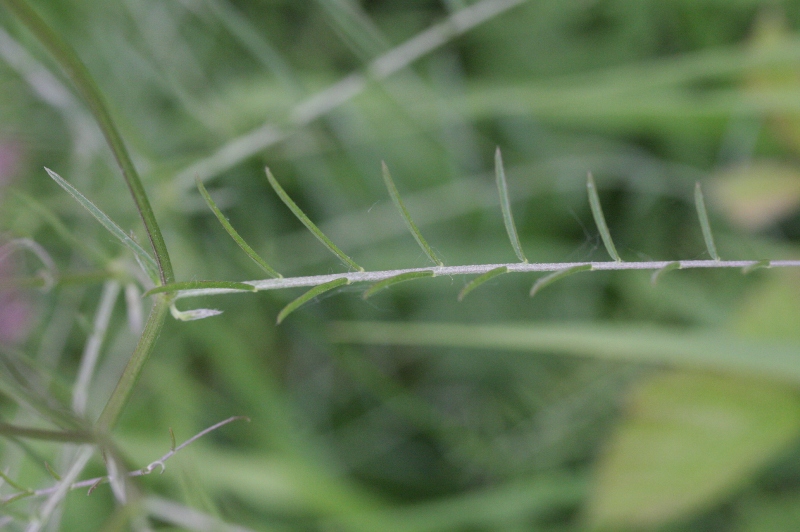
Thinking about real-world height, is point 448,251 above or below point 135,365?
above

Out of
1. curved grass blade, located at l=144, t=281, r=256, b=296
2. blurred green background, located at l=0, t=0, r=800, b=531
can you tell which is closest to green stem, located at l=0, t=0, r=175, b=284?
curved grass blade, located at l=144, t=281, r=256, b=296

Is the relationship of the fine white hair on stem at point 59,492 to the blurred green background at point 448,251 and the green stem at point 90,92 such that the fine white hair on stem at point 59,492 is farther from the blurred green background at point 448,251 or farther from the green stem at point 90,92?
the blurred green background at point 448,251

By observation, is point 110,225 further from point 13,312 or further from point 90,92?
point 13,312

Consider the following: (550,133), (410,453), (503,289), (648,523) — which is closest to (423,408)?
(410,453)

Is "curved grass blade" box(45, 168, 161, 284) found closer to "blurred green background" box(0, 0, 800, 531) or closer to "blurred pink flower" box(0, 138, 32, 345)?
"blurred green background" box(0, 0, 800, 531)

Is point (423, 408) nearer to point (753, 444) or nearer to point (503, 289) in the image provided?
point (503, 289)

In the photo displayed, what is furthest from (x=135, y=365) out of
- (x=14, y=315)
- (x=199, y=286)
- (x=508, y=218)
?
(x=14, y=315)

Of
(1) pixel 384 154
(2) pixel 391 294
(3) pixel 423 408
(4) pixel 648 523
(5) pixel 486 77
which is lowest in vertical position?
(4) pixel 648 523
